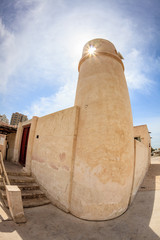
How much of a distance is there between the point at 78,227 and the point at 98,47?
22.9 ft

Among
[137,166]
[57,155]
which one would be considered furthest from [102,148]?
[137,166]

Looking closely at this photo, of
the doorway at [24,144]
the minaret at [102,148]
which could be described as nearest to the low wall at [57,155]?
the minaret at [102,148]

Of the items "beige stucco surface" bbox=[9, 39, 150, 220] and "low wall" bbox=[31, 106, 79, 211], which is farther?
"low wall" bbox=[31, 106, 79, 211]

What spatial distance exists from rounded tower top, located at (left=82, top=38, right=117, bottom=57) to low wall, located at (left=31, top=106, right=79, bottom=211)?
3.10 m

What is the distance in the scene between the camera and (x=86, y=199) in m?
3.72

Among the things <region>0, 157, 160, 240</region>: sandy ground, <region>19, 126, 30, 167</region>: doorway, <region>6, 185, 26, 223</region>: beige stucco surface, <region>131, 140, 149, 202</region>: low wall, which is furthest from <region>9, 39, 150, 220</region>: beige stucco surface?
<region>19, 126, 30, 167</region>: doorway

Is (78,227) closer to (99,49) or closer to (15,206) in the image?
(15,206)

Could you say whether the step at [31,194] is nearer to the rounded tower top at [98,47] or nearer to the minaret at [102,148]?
the minaret at [102,148]

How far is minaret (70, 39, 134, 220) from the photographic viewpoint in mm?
3707

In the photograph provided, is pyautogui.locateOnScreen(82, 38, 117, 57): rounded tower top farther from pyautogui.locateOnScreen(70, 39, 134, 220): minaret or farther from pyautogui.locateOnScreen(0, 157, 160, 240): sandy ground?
pyautogui.locateOnScreen(0, 157, 160, 240): sandy ground

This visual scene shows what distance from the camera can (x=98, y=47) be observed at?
216 inches

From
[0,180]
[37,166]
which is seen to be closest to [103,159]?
[37,166]

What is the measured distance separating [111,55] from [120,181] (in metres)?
5.26

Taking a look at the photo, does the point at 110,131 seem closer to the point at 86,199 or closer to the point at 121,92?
the point at 121,92
